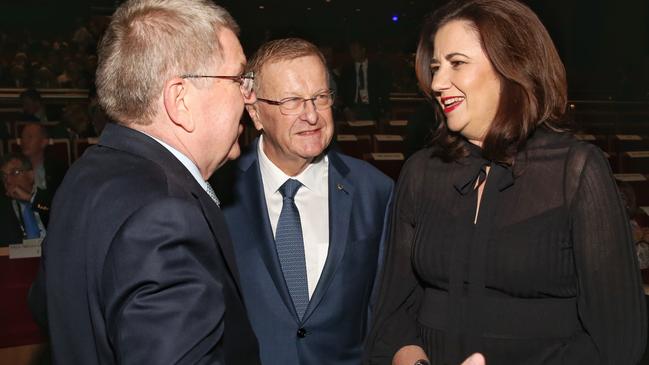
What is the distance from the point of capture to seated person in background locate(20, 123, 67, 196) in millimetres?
5147

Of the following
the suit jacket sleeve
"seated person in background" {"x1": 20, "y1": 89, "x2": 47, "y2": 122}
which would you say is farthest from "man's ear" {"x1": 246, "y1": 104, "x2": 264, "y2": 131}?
"seated person in background" {"x1": 20, "y1": 89, "x2": 47, "y2": 122}

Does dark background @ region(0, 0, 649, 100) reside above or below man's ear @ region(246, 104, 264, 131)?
below

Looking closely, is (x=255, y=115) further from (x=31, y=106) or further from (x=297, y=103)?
(x=31, y=106)

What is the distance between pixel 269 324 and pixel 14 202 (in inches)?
127

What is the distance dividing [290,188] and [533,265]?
2.44ft

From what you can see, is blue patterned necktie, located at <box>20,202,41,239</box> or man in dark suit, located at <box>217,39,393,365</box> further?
blue patterned necktie, located at <box>20,202,41,239</box>

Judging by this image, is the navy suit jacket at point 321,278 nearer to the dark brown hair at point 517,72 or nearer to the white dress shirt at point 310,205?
the white dress shirt at point 310,205

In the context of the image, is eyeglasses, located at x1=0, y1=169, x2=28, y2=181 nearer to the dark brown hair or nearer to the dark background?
the dark brown hair

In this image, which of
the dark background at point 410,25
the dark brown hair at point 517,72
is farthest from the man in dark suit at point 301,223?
the dark background at point 410,25

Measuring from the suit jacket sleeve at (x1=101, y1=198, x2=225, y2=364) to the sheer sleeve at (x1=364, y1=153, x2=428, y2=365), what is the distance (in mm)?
803

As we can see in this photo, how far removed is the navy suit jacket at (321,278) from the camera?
2.03 meters

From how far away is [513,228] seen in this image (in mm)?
1740

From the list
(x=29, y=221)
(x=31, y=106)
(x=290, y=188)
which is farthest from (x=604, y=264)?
(x=31, y=106)

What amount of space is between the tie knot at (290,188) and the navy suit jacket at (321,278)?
62 millimetres
